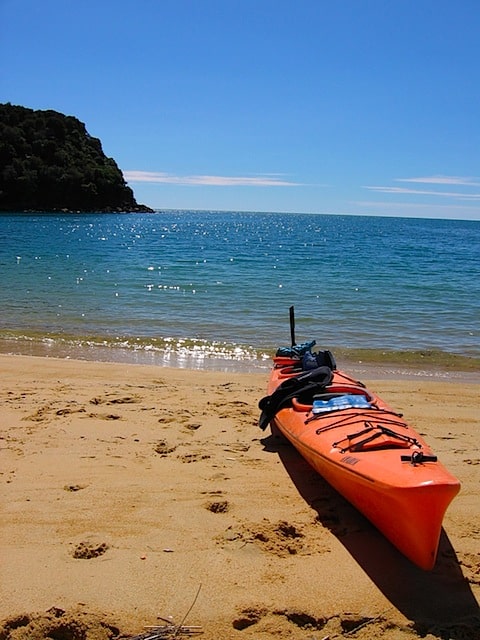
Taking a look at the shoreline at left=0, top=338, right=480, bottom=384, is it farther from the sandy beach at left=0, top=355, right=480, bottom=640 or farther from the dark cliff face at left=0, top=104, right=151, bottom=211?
the dark cliff face at left=0, top=104, right=151, bottom=211

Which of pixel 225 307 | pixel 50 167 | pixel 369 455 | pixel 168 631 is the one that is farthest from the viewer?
pixel 50 167

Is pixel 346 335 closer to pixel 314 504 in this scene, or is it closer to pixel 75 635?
pixel 314 504

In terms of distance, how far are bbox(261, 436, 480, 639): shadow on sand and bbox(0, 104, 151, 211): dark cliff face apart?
67121mm

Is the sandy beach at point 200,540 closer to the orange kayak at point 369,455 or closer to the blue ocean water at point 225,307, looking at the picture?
the orange kayak at point 369,455

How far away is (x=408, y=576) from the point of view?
2916 mm

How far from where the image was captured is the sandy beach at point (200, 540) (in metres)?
2.59

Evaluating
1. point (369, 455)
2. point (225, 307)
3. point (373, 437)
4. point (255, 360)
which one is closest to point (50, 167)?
point (225, 307)

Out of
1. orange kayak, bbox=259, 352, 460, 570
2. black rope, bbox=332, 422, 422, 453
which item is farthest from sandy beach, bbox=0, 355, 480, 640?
black rope, bbox=332, 422, 422, 453

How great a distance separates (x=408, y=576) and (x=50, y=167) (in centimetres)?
7138

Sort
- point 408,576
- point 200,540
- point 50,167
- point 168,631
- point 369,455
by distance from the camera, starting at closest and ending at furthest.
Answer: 1. point 168,631
2. point 408,576
3. point 200,540
4. point 369,455
5. point 50,167

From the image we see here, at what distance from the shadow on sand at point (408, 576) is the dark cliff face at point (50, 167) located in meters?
67.1

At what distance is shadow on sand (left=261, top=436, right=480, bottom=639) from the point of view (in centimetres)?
262

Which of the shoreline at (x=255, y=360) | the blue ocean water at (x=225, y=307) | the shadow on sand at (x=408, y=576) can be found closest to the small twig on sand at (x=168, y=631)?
the shadow on sand at (x=408, y=576)

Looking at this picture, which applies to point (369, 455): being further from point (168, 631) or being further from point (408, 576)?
point (168, 631)
